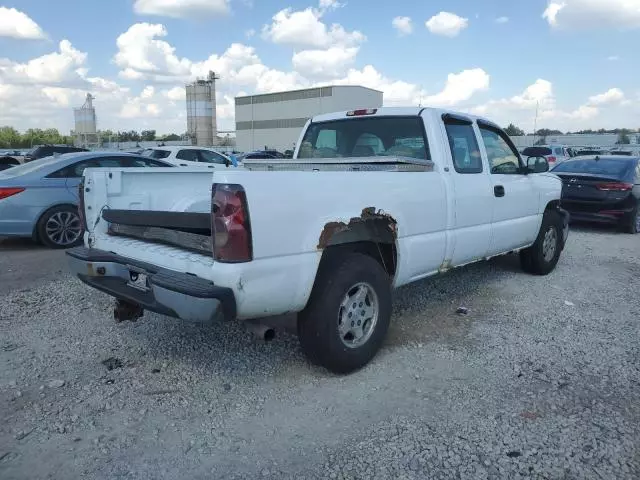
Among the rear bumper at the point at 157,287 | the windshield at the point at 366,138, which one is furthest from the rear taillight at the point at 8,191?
the windshield at the point at 366,138

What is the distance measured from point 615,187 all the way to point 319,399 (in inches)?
362

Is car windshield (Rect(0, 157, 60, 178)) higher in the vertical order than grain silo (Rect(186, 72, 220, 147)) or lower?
lower

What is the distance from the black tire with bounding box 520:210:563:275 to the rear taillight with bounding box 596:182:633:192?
13.7ft

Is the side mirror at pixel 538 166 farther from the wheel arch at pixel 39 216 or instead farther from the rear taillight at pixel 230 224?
the wheel arch at pixel 39 216

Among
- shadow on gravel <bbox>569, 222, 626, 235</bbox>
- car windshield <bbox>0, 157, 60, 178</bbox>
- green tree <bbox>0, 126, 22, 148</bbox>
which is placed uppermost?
green tree <bbox>0, 126, 22, 148</bbox>

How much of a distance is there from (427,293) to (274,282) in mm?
3187

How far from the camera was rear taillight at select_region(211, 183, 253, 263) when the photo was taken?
291cm

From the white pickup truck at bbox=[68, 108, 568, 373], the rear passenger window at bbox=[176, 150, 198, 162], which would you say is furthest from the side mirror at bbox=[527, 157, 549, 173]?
the rear passenger window at bbox=[176, 150, 198, 162]

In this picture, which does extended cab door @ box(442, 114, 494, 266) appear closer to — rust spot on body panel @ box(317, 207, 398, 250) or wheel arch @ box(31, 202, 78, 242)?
rust spot on body panel @ box(317, 207, 398, 250)

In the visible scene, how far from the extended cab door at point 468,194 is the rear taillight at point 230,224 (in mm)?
2308

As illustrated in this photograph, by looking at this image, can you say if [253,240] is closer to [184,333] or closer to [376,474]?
[376,474]

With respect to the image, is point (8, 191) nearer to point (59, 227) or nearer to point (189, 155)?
point (59, 227)

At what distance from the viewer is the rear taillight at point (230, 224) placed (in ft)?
9.56

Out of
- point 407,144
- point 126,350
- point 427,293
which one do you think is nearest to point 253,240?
point 126,350
